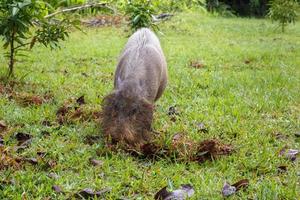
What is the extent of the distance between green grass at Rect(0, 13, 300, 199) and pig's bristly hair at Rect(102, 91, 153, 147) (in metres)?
0.16

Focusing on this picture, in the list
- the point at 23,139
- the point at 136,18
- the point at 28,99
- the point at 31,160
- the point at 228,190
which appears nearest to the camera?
the point at 228,190

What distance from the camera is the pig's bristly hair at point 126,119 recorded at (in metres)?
4.17

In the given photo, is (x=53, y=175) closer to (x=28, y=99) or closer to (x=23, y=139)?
(x=23, y=139)

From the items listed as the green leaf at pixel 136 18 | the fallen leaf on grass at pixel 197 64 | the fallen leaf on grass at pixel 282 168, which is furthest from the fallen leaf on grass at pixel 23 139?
the fallen leaf on grass at pixel 197 64

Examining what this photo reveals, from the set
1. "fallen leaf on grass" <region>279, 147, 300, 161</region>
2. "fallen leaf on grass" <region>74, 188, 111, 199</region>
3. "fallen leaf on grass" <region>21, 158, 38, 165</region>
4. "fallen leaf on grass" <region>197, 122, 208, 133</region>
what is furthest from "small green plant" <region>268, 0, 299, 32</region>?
"fallen leaf on grass" <region>74, 188, 111, 199</region>

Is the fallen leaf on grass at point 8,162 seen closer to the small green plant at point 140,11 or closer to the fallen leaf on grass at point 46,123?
the fallen leaf on grass at point 46,123

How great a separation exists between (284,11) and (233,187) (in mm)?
12883

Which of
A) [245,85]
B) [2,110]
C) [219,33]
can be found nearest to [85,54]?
[245,85]

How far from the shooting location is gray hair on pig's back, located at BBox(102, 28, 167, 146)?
4191mm

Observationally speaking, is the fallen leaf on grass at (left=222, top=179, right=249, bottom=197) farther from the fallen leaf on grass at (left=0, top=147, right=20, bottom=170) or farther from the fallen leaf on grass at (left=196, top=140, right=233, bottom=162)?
the fallen leaf on grass at (left=0, top=147, right=20, bottom=170)

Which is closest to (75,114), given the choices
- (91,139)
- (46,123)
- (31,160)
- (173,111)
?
(46,123)

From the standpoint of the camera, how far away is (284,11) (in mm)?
15453

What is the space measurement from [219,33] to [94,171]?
36.5 feet

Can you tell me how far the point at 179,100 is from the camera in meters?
6.34
